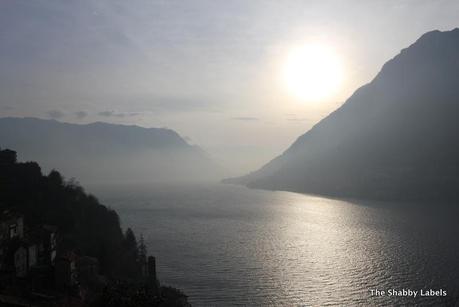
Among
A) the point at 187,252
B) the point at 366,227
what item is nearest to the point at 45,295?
the point at 187,252

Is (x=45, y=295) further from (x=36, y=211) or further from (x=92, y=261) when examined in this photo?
(x=36, y=211)

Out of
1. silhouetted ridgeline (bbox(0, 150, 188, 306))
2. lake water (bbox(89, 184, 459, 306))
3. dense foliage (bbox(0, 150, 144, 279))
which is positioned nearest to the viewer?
silhouetted ridgeline (bbox(0, 150, 188, 306))

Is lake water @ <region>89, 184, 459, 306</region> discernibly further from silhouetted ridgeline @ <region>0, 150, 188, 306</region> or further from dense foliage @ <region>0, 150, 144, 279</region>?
silhouetted ridgeline @ <region>0, 150, 188, 306</region>

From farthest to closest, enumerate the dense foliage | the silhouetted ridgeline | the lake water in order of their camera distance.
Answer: the dense foliage, the lake water, the silhouetted ridgeline

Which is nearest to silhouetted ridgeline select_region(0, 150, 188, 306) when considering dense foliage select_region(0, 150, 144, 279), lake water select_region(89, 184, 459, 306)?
dense foliage select_region(0, 150, 144, 279)

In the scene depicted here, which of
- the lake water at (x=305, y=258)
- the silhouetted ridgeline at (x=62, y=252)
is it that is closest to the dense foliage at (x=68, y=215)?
the silhouetted ridgeline at (x=62, y=252)

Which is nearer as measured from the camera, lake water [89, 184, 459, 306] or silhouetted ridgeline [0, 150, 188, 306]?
silhouetted ridgeline [0, 150, 188, 306]

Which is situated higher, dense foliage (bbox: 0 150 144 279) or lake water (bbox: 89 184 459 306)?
dense foliage (bbox: 0 150 144 279)
